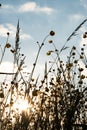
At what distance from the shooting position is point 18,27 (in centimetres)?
290

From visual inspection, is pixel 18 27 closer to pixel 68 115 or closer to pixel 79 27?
pixel 79 27

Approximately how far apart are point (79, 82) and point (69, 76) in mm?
1043

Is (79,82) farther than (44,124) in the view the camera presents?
Yes

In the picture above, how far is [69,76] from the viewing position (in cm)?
547

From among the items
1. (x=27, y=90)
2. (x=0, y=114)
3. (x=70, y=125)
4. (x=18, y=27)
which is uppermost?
(x=18, y=27)

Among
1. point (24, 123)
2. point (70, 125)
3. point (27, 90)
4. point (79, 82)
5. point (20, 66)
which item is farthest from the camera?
point (79, 82)

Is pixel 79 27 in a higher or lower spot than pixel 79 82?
lower

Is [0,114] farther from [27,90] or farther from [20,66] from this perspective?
Result: [20,66]

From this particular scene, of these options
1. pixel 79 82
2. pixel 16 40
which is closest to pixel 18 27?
pixel 16 40

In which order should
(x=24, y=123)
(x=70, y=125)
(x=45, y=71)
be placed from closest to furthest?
(x=70, y=125)
(x=24, y=123)
(x=45, y=71)

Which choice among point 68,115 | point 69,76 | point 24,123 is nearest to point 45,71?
point 24,123

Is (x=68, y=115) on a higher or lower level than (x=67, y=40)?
lower

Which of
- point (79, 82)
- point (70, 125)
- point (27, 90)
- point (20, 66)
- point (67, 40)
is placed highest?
point (79, 82)

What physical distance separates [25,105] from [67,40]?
2.52 ft
